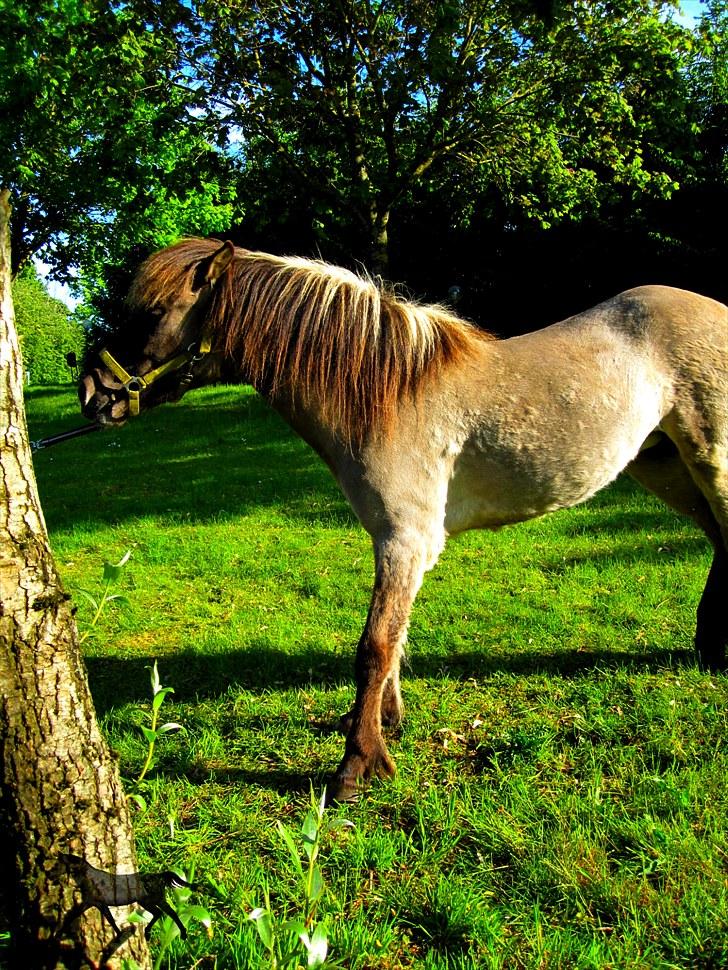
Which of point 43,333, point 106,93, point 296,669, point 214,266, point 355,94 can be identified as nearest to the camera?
point 214,266

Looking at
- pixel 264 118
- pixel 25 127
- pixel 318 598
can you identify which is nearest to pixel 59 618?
pixel 318 598

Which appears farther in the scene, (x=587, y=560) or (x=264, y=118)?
(x=264, y=118)

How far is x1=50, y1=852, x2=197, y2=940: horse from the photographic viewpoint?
149cm

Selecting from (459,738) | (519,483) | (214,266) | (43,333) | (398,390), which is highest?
(43,333)

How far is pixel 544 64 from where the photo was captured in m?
9.89

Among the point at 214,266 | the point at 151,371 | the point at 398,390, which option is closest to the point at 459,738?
the point at 398,390

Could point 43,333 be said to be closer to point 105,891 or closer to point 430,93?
point 430,93

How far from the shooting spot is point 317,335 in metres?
3.29

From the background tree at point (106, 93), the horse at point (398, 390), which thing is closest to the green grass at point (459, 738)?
the horse at point (398, 390)

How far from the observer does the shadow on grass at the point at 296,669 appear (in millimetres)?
4168

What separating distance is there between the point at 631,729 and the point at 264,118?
31.8ft

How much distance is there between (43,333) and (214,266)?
51.9 m

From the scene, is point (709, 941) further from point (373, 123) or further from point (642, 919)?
point (373, 123)

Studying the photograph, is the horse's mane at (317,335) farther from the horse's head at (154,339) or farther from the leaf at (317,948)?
the leaf at (317,948)
